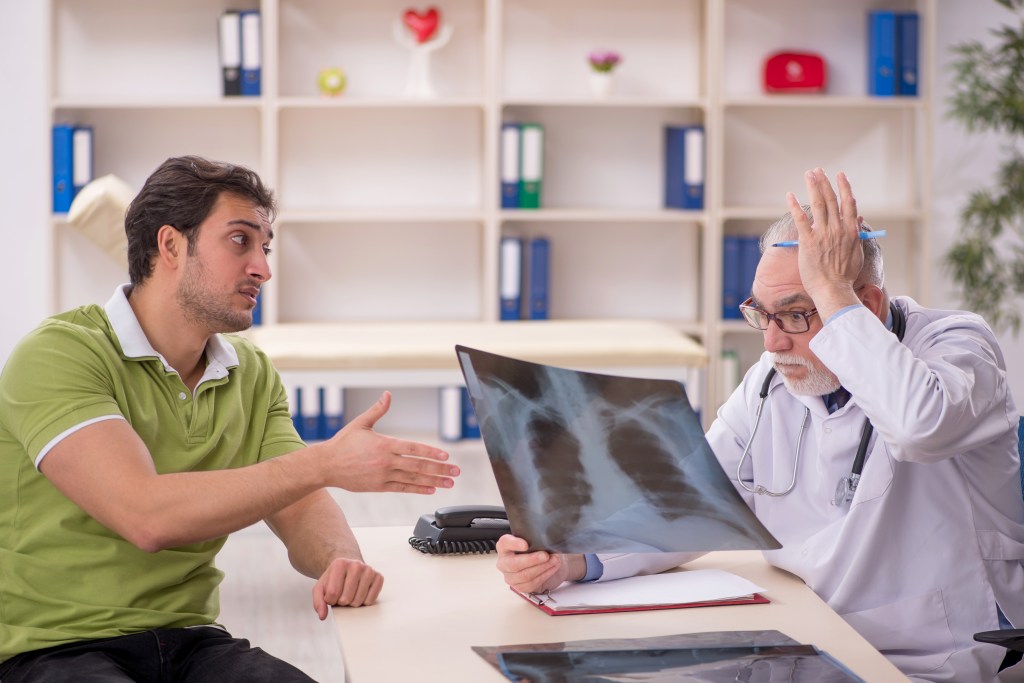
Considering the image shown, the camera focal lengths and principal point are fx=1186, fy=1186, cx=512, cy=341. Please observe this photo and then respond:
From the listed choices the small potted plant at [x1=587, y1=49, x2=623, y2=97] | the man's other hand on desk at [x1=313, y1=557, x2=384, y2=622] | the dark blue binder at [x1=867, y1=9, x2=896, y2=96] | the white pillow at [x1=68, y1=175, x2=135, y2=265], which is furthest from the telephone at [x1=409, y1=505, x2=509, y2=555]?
the dark blue binder at [x1=867, y1=9, x2=896, y2=96]

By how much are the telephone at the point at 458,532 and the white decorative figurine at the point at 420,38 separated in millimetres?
3413

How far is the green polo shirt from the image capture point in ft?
5.28

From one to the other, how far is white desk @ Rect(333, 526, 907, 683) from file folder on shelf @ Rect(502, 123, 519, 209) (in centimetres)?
336

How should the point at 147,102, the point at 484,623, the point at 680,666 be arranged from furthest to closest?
the point at 147,102 → the point at 484,623 → the point at 680,666

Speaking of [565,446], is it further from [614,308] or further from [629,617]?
[614,308]

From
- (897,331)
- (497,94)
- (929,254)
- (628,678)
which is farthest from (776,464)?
(929,254)

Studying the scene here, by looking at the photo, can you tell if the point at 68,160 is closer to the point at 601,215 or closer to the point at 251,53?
the point at 251,53

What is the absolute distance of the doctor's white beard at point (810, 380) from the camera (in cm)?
170

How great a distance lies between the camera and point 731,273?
505 cm

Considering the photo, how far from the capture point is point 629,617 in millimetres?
1456

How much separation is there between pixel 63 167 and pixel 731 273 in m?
2.77

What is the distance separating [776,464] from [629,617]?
0.44 metres

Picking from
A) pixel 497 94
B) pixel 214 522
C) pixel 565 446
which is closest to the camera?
pixel 565 446

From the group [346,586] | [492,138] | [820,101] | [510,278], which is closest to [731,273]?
[820,101]
